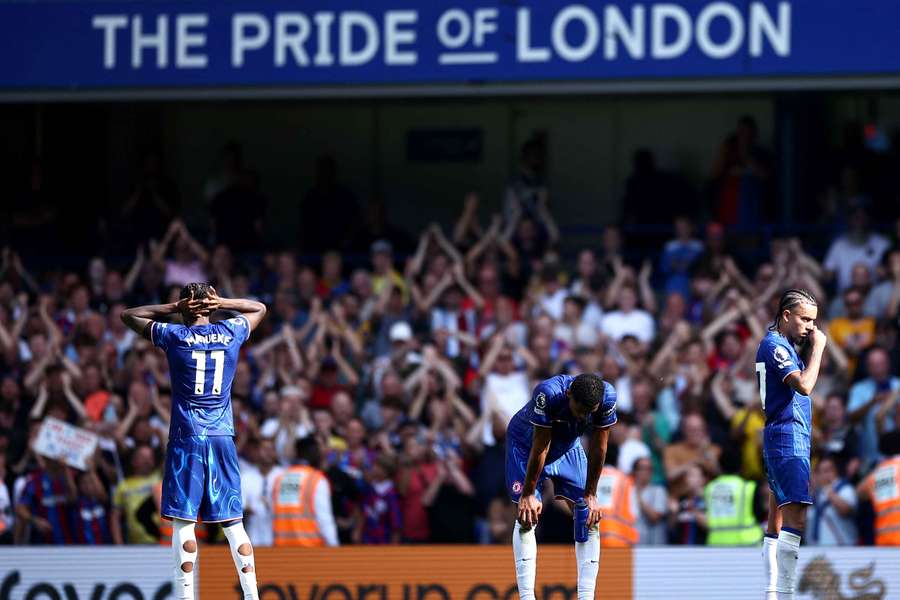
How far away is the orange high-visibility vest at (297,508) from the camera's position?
1527cm

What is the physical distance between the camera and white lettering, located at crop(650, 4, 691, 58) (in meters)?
18.3

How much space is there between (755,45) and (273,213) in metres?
7.50

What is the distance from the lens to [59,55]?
62.9ft

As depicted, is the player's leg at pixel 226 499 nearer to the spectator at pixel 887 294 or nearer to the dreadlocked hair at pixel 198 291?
the dreadlocked hair at pixel 198 291

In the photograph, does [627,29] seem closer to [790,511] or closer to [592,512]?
[592,512]

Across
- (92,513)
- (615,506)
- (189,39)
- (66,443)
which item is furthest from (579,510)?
(189,39)

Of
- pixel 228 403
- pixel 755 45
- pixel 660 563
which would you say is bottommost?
pixel 660 563

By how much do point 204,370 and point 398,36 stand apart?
7.79 meters

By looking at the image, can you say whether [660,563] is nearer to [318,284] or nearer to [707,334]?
[707,334]

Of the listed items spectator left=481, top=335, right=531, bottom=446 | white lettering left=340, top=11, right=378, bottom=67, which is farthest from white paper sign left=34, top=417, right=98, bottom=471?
white lettering left=340, top=11, right=378, bottom=67

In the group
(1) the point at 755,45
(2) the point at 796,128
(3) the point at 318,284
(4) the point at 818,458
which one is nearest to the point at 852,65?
(1) the point at 755,45

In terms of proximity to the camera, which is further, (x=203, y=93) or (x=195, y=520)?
(x=203, y=93)

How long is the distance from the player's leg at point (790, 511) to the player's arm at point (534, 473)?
156 cm

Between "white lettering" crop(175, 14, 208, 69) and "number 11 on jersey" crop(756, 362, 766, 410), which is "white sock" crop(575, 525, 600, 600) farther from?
"white lettering" crop(175, 14, 208, 69)
